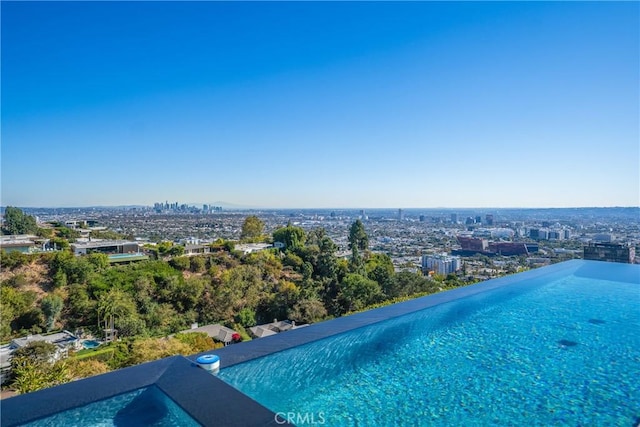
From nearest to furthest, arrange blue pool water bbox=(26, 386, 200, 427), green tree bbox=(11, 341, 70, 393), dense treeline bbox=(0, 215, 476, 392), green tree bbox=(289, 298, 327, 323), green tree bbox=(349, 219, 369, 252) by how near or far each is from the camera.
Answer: blue pool water bbox=(26, 386, 200, 427)
green tree bbox=(11, 341, 70, 393)
dense treeline bbox=(0, 215, 476, 392)
green tree bbox=(289, 298, 327, 323)
green tree bbox=(349, 219, 369, 252)

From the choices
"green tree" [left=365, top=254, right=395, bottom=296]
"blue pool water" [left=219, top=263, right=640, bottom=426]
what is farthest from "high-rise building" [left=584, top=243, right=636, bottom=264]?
"blue pool water" [left=219, top=263, right=640, bottom=426]

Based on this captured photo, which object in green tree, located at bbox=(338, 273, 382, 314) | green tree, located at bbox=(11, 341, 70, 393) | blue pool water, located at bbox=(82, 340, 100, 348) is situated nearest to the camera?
green tree, located at bbox=(11, 341, 70, 393)

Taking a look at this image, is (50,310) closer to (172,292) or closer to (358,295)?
(172,292)

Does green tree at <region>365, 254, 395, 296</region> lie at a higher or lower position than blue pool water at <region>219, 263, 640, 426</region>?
lower

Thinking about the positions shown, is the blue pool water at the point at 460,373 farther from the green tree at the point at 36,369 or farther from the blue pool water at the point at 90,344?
the blue pool water at the point at 90,344

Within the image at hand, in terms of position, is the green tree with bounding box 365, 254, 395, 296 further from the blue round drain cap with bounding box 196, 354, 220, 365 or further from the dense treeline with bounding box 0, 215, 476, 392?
the blue round drain cap with bounding box 196, 354, 220, 365

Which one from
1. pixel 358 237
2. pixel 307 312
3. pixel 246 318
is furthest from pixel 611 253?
pixel 246 318
